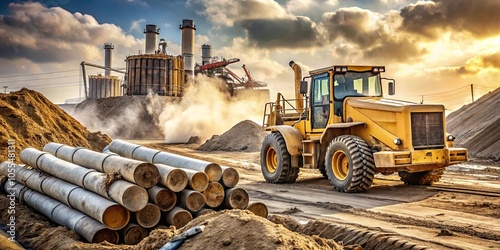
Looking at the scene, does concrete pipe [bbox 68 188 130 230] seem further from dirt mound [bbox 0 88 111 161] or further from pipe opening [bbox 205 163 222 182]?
dirt mound [bbox 0 88 111 161]

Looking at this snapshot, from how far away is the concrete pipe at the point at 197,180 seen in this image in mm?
7641

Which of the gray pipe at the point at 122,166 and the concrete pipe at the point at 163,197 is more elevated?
the gray pipe at the point at 122,166

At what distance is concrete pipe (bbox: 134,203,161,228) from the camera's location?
7.30 meters

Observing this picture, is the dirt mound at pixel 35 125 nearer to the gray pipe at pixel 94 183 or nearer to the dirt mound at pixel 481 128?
the gray pipe at pixel 94 183

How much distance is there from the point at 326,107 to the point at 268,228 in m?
8.41

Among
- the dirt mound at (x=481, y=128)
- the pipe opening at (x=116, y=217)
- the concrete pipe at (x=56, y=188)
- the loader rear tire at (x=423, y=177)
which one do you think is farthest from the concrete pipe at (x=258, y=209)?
the dirt mound at (x=481, y=128)

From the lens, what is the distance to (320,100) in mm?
13352

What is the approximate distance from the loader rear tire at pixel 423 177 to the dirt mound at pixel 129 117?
1637 inches

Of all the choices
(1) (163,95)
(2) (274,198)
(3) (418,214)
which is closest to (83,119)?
(1) (163,95)

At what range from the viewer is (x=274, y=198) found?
11469 mm

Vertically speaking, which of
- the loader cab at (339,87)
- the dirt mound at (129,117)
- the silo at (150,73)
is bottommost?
the loader cab at (339,87)

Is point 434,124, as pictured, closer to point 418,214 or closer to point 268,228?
point 418,214

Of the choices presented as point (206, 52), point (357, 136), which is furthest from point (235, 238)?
point (206, 52)

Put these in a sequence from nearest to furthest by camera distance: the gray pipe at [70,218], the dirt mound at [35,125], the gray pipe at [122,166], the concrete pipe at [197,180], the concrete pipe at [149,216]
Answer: the gray pipe at [70,218]
the concrete pipe at [149,216]
the gray pipe at [122,166]
the concrete pipe at [197,180]
the dirt mound at [35,125]
